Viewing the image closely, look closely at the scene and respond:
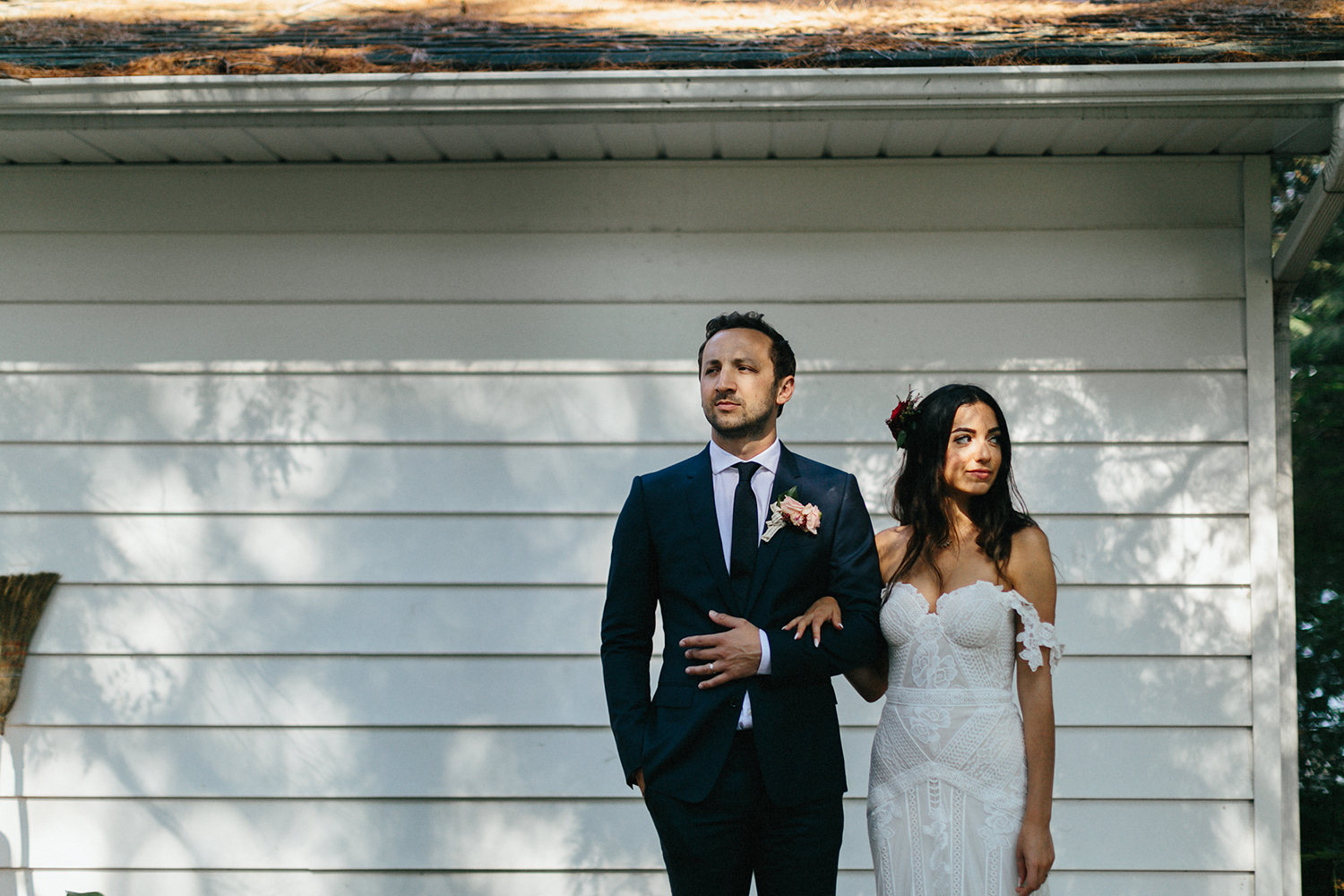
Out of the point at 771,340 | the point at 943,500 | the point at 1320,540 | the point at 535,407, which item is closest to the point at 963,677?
the point at 943,500

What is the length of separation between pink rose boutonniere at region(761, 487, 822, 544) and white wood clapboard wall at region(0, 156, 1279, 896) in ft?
4.06

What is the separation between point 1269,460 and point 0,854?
15.6ft

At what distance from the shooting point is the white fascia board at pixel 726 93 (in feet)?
9.55

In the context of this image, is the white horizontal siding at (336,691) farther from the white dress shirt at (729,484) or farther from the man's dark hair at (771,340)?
the man's dark hair at (771,340)

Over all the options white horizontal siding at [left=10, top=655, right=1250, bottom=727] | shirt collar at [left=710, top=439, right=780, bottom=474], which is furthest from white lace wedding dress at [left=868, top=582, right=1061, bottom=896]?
white horizontal siding at [left=10, top=655, right=1250, bottom=727]

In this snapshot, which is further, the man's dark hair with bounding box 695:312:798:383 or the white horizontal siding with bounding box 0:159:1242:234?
the white horizontal siding with bounding box 0:159:1242:234

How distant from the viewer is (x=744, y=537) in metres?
2.22

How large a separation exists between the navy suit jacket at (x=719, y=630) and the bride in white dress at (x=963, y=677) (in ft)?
0.26

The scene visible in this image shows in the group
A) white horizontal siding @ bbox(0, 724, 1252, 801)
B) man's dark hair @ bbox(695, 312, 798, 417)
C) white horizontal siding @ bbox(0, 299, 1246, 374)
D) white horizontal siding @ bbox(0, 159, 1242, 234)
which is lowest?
white horizontal siding @ bbox(0, 724, 1252, 801)

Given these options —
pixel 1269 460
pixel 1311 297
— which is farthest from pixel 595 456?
pixel 1311 297

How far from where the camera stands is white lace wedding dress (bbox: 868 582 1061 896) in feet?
7.16

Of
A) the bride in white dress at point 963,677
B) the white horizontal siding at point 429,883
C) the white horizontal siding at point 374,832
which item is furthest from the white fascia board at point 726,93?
the white horizontal siding at point 429,883

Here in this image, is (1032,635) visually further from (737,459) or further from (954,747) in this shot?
(737,459)

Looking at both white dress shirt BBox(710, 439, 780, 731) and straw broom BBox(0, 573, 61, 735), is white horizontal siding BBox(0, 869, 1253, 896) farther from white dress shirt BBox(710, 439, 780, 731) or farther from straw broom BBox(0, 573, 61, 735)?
white dress shirt BBox(710, 439, 780, 731)
